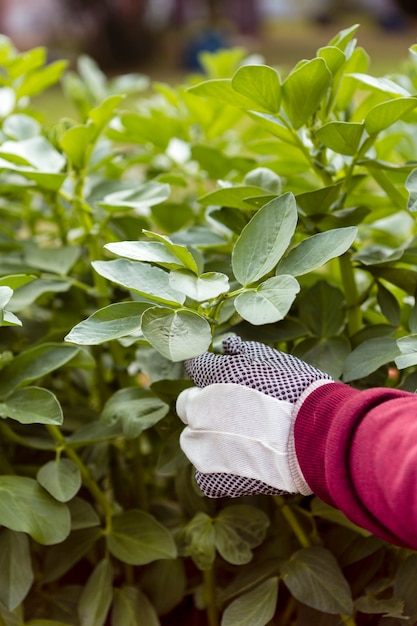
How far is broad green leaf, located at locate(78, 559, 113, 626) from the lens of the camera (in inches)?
24.1

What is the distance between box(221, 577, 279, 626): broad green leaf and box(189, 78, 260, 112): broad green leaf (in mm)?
363

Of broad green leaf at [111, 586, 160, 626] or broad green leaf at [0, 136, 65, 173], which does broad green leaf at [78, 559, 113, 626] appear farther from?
broad green leaf at [0, 136, 65, 173]

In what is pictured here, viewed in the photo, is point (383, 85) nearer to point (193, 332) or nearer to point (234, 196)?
point (234, 196)

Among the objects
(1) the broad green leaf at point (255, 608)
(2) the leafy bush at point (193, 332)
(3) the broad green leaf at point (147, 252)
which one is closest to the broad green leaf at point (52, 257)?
(2) the leafy bush at point (193, 332)

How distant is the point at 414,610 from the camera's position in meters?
0.55

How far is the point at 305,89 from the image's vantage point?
0.56 meters

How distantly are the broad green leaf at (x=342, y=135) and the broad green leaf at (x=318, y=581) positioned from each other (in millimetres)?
305

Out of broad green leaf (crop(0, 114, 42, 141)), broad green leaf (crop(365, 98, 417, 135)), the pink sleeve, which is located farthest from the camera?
broad green leaf (crop(0, 114, 42, 141))

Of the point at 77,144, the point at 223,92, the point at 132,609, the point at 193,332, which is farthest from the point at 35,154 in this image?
the point at 132,609

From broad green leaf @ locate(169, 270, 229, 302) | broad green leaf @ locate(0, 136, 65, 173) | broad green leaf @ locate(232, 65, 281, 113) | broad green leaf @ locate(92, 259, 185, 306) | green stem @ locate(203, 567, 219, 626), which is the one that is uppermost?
broad green leaf @ locate(232, 65, 281, 113)

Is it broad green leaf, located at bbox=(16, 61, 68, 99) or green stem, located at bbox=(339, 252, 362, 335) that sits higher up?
broad green leaf, located at bbox=(16, 61, 68, 99)

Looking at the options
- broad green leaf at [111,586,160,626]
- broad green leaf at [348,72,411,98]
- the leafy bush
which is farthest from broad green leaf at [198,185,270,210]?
broad green leaf at [111,586,160,626]

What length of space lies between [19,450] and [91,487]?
0.39 feet

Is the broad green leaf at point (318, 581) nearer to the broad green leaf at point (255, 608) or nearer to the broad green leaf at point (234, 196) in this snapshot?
the broad green leaf at point (255, 608)
